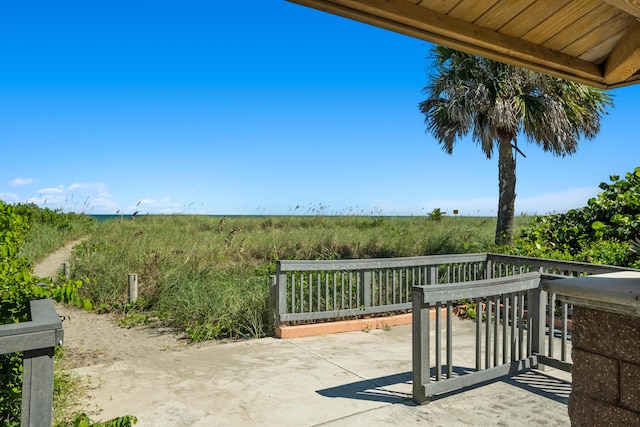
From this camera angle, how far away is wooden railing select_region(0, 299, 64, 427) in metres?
2.14

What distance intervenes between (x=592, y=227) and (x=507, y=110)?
3.52m

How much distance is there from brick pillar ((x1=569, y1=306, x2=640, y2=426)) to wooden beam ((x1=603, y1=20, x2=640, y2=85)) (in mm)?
1796

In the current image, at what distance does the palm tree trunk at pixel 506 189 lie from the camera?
12.0 metres

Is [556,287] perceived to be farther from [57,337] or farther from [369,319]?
[369,319]

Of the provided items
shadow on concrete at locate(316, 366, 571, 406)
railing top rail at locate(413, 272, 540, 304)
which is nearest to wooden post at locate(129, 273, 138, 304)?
shadow on concrete at locate(316, 366, 571, 406)

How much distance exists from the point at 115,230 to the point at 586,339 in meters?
17.0

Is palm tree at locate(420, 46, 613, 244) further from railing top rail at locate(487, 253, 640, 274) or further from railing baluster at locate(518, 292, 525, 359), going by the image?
railing baluster at locate(518, 292, 525, 359)

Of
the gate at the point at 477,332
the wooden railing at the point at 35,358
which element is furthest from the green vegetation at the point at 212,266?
the wooden railing at the point at 35,358

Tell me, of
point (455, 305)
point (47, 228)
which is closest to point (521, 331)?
point (455, 305)

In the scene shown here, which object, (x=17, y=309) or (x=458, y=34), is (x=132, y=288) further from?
(x=458, y=34)

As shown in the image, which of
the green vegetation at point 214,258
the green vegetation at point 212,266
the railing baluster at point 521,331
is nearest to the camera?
the green vegetation at point 214,258

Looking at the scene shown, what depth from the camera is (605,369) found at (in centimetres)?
206

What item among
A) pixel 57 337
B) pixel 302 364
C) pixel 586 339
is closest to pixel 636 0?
pixel 586 339

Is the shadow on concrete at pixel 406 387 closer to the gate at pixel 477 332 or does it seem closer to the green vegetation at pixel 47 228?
the gate at pixel 477 332
